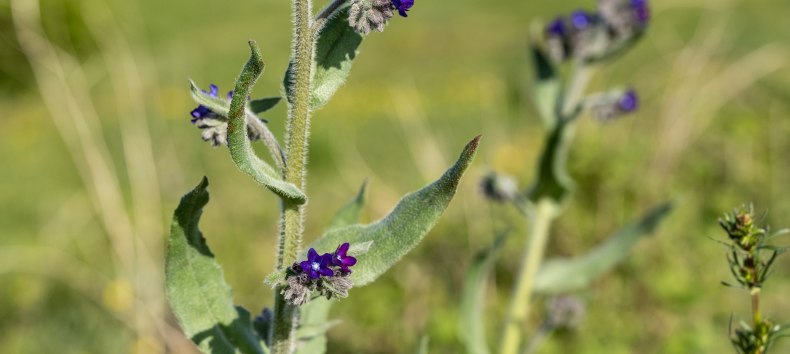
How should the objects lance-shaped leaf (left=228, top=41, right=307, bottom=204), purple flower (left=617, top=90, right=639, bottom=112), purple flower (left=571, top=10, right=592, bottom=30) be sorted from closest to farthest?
lance-shaped leaf (left=228, top=41, right=307, bottom=204) → purple flower (left=617, top=90, right=639, bottom=112) → purple flower (left=571, top=10, right=592, bottom=30)

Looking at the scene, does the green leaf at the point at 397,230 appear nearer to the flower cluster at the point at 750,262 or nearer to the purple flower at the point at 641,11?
the flower cluster at the point at 750,262

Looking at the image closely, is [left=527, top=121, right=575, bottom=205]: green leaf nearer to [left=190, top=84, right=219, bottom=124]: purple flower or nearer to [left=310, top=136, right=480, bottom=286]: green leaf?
[left=310, top=136, right=480, bottom=286]: green leaf

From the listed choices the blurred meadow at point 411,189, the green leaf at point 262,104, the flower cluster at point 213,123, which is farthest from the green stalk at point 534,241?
the flower cluster at point 213,123

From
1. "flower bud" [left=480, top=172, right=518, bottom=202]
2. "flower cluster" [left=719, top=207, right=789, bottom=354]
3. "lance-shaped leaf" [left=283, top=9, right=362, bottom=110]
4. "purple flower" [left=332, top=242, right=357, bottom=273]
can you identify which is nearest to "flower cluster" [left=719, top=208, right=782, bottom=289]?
"flower cluster" [left=719, top=207, right=789, bottom=354]

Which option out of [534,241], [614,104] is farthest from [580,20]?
[534,241]

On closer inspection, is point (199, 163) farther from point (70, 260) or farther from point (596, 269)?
point (596, 269)

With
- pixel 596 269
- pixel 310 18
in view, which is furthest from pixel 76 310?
pixel 310 18

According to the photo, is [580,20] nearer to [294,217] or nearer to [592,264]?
[592,264]
